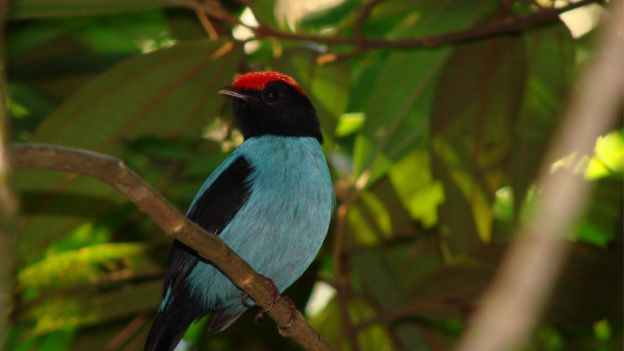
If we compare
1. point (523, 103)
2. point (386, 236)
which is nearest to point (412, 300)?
point (386, 236)

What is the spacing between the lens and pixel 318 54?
14.8 feet

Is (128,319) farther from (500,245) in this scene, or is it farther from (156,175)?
(500,245)

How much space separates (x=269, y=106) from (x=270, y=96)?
0.05m

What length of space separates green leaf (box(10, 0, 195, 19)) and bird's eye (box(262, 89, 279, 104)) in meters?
0.49

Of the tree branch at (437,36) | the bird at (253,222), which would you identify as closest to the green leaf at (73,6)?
the tree branch at (437,36)

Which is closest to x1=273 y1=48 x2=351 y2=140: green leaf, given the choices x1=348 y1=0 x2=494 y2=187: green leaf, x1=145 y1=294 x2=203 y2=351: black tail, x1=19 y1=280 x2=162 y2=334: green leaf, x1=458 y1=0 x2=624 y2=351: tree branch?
x1=348 y1=0 x2=494 y2=187: green leaf

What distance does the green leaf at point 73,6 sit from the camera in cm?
382

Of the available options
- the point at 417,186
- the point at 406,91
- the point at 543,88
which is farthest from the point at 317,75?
the point at 543,88

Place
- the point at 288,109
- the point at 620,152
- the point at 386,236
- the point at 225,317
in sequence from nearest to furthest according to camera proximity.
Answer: the point at 225,317
the point at 288,109
the point at 386,236
the point at 620,152

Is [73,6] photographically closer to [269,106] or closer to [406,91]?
[269,106]

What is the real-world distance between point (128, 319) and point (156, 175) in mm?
928

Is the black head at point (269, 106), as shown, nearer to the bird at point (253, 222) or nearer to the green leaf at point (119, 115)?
the bird at point (253, 222)

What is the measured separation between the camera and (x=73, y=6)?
388 centimetres

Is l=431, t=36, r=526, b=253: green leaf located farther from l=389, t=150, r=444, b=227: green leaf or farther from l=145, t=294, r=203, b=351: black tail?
l=145, t=294, r=203, b=351: black tail
